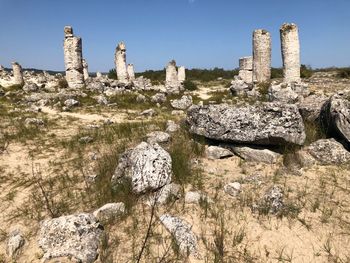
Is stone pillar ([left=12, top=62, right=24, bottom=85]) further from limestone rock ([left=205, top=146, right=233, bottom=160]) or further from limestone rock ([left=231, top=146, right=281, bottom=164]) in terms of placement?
limestone rock ([left=231, top=146, right=281, bottom=164])

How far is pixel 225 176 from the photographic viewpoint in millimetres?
5086

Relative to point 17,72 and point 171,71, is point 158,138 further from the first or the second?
point 17,72

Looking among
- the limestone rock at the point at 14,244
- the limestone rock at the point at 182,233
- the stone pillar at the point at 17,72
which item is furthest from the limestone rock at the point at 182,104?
the stone pillar at the point at 17,72

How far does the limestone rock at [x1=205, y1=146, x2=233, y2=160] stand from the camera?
5730mm

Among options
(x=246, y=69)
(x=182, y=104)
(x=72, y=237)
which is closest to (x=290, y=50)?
(x=246, y=69)

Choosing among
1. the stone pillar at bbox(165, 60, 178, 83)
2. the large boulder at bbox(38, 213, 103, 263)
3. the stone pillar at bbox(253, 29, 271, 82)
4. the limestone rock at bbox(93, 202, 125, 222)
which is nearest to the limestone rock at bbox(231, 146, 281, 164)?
the limestone rock at bbox(93, 202, 125, 222)

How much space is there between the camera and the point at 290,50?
61.9 ft

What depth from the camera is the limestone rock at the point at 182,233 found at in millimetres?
3520

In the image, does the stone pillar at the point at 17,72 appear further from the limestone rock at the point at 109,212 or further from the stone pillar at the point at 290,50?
the limestone rock at the point at 109,212

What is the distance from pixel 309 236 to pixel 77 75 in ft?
64.7

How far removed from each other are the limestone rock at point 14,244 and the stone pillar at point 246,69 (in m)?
22.3

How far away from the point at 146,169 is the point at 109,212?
0.78 m

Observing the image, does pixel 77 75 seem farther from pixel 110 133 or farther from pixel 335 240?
pixel 335 240

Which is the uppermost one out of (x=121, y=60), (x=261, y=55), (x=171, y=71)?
(x=121, y=60)
